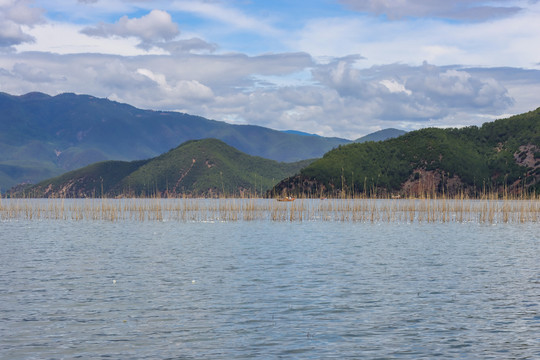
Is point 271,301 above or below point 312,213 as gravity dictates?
below

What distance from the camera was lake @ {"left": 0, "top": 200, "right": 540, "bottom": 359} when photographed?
52.0 ft

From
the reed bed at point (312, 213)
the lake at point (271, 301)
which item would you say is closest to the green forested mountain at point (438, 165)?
the reed bed at point (312, 213)

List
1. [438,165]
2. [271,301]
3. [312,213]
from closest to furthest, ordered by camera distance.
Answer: [271,301] < [312,213] < [438,165]

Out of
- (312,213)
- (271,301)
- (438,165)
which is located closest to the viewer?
(271,301)

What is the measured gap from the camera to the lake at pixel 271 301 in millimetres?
15859

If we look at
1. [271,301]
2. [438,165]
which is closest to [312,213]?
[271,301]

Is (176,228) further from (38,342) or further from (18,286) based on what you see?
(38,342)

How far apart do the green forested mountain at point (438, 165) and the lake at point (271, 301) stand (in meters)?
115

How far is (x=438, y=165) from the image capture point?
162 m

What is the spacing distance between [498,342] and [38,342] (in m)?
11.6

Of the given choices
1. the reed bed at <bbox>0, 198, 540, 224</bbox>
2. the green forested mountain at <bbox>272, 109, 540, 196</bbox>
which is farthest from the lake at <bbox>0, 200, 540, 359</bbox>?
the green forested mountain at <bbox>272, 109, 540, 196</bbox>

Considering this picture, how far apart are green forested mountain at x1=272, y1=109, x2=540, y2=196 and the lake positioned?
115m

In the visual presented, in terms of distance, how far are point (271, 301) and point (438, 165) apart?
147m

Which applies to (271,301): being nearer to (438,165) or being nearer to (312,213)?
(312,213)
